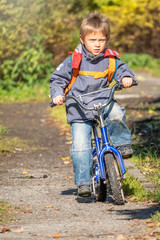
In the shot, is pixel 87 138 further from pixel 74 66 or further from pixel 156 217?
pixel 156 217

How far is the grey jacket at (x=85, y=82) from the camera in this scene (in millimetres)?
4586

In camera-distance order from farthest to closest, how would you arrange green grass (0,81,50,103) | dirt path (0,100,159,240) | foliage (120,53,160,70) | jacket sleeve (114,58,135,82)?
foliage (120,53,160,70) → green grass (0,81,50,103) → jacket sleeve (114,58,135,82) → dirt path (0,100,159,240)

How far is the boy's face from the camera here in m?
4.51

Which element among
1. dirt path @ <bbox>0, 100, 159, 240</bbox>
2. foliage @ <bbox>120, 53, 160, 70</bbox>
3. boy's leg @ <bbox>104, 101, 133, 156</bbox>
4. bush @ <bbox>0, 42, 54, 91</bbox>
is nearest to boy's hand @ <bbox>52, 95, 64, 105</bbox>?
boy's leg @ <bbox>104, 101, 133, 156</bbox>

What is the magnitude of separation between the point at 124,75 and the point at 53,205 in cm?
132

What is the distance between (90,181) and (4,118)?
18.5 ft

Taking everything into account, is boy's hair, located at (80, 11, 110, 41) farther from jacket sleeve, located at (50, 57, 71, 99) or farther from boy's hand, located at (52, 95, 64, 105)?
boy's hand, located at (52, 95, 64, 105)

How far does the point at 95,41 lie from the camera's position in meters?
4.54

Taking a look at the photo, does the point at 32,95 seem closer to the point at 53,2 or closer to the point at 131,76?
the point at 53,2

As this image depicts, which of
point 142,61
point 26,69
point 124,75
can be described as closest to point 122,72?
point 124,75

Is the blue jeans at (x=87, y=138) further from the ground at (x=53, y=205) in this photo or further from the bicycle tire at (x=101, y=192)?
the ground at (x=53, y=205)

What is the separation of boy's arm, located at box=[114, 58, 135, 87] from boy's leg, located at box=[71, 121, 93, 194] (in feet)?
1.57

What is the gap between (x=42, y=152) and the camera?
7.12m

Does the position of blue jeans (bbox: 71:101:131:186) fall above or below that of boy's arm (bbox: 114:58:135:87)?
below
